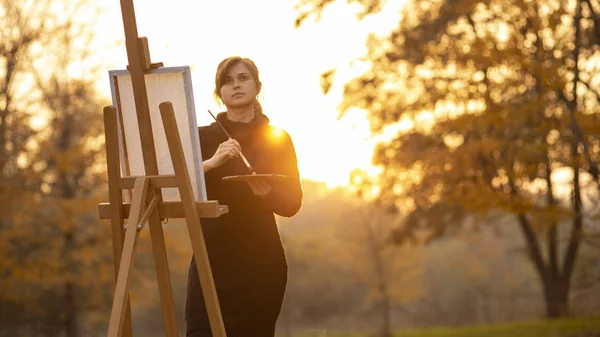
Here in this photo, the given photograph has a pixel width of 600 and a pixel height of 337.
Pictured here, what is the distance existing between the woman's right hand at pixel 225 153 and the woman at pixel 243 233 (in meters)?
0.06

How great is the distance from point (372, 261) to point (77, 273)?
34.6 feet

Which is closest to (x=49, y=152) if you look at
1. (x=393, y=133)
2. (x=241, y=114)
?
(x=393, y=133)

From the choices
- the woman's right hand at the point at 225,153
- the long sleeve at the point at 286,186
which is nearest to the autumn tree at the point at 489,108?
the long sleeve at the point at 286,186

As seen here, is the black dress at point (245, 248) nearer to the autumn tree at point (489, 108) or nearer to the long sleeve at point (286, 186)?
the long sleeve at point (286, 186)

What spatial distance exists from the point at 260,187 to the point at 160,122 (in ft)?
1.40

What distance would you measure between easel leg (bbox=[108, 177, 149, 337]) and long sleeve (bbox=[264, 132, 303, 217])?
1.59 feet

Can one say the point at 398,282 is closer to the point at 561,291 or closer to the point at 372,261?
the point at 372,261

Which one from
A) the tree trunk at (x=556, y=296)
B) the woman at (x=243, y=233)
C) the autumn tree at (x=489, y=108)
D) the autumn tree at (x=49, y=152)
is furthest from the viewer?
the tree trunk at (x=556, y=296)

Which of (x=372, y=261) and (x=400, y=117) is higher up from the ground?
(x=400, y=117)

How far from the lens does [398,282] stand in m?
24.3

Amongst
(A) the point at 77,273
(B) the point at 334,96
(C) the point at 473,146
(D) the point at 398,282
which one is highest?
(B) the point at 334,96

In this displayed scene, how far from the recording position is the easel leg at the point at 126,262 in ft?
9.36

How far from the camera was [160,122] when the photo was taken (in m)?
3.08

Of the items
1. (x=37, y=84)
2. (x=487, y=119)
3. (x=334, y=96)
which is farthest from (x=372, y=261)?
(x=487, y=119)
